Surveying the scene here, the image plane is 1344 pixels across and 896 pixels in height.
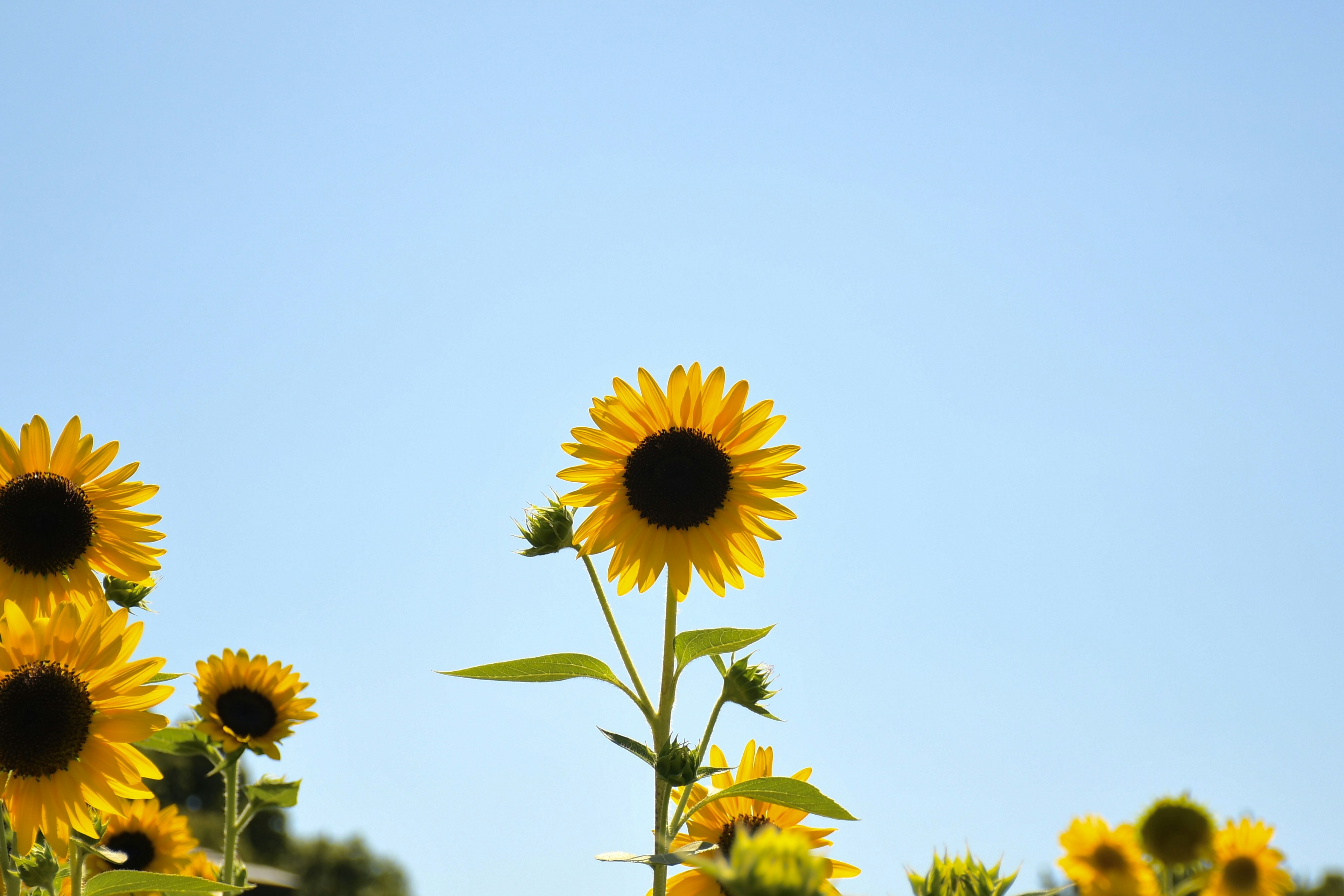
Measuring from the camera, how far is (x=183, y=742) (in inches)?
142

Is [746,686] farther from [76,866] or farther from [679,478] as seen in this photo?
[76,866]

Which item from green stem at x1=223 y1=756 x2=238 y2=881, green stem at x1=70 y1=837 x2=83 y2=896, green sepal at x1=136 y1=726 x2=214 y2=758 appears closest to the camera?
green stem at x1=70 y1=837 x2=83 y2=896

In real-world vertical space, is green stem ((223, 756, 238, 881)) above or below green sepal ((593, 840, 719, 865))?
above

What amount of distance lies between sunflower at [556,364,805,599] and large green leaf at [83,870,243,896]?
53.7 inches

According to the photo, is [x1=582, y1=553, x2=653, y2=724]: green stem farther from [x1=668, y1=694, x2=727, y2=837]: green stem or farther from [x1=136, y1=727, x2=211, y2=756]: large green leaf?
[x1=136, y1=727, x2=211, y2=756]: large green leaf

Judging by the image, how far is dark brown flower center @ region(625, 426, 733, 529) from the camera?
3.18 metres

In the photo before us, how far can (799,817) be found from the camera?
3.24m

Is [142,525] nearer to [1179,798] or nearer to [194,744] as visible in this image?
[194,744]

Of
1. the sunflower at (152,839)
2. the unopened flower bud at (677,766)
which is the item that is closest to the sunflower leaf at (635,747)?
the unopened flower bud at (677,766)

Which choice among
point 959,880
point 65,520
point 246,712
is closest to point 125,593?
point 65,520

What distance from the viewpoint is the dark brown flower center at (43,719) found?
249 centimetres

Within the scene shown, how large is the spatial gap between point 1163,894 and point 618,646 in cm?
137

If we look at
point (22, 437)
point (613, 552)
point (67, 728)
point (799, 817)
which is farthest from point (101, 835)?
point (799, 817)

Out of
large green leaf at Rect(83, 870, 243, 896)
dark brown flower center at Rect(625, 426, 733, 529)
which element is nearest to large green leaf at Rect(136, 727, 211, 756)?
large green leaf at Rect(83, 870, 243, 896)
